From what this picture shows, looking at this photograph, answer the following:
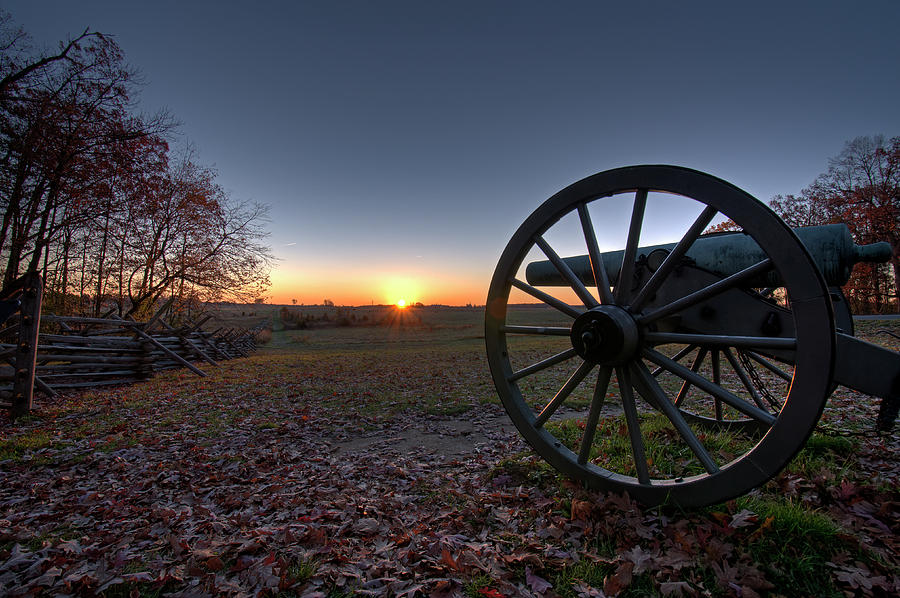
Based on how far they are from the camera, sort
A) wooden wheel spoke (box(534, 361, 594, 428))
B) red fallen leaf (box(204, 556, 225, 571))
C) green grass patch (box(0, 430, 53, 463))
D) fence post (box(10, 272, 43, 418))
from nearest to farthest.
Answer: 1. red fallen leaf (box(204, 556, 225, 571))
2. wooden wheel spoke (box(534, 361, 594, 428))
3. green grass patch (box(0, 430, 53, 463))
4. fence post (box(10, 272, 43, 418))

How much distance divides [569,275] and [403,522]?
247cm

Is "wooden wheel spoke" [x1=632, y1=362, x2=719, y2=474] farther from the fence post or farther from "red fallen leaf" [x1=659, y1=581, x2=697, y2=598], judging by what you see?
the fence post

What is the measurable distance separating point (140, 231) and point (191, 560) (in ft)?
62.5

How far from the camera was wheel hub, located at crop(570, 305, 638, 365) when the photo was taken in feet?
8.63

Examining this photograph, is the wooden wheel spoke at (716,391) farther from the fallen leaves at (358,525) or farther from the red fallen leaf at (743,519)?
the fallen leaves at (358,525)

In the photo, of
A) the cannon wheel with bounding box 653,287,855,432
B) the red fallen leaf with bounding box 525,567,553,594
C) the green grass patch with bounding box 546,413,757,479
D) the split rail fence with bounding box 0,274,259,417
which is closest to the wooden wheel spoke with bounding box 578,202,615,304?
the cannon wheel with bounding box 653,287,855,432

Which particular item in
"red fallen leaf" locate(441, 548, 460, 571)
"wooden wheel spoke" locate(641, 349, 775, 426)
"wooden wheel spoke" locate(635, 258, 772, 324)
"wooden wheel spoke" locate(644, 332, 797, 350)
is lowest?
"red fallen leaf" locate(441, 548, 460, 571)

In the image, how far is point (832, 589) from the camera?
196 centimetres

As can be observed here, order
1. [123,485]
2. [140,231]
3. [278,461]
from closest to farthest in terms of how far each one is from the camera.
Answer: [123,485] → [278,461] → [140,231]

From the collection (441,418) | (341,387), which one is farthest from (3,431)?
(441,418)

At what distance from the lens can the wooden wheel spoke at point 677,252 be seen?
2354 mm

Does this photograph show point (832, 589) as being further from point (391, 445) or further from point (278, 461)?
point (278, 461)

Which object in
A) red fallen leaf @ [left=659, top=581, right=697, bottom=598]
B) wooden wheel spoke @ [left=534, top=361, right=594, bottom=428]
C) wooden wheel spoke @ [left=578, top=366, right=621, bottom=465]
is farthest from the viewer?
wooden wheel spoke @ [left=534, top=361, right=594, bottom=428]

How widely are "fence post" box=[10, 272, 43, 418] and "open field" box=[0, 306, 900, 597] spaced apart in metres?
1.39
